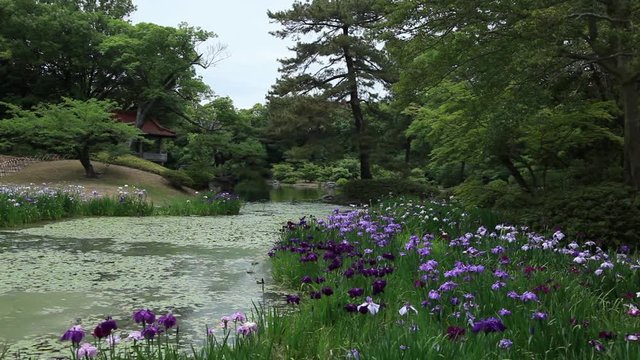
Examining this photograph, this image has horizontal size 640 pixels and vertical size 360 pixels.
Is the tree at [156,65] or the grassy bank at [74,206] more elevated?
the tree at [156,65]

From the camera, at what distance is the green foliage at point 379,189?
20859 mm

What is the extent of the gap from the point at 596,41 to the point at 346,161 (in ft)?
111

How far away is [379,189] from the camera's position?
21.1 m

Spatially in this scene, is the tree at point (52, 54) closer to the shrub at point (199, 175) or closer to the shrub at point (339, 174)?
the shrub at point (199, 175)

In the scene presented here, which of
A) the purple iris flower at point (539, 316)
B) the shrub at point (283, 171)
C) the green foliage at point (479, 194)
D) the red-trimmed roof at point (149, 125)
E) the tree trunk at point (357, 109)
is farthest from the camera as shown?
the shrub at point (283, 171)

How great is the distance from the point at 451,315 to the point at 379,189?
59.7 feet

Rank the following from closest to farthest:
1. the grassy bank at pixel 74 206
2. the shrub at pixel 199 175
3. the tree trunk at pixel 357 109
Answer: the grassy bank at pixel 74 206 < the tree trunk at pixel 357 109 < the shrub at pixel 199 175

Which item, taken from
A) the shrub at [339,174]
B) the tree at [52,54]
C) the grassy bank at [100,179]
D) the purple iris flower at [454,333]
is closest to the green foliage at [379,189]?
the grassy bank at [100,179]

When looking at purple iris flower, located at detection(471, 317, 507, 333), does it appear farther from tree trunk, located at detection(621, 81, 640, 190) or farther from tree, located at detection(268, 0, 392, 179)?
tree, located at detection(268, 0, 392, 179)

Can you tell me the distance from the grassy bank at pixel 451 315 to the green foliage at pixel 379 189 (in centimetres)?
1564

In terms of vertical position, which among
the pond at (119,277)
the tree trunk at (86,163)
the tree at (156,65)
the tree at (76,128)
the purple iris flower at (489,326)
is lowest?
Answer: the pond at (119,277)

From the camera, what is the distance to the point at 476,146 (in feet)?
31.7

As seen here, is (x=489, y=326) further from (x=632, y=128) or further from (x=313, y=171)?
(x=313, y=171)

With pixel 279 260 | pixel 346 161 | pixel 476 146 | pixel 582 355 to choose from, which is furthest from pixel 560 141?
pixel 346 161
